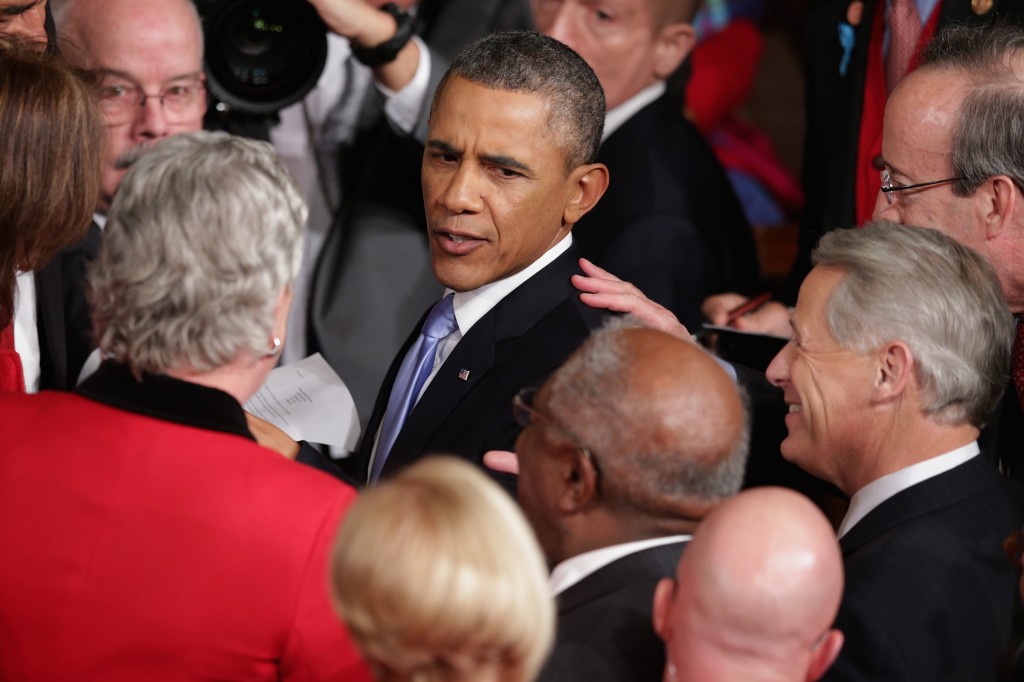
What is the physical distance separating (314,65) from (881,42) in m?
1.31

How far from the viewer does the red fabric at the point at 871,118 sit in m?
2.90

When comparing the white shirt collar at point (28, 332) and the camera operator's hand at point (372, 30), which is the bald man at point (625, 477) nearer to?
the white shirt collar at point (28, 332)

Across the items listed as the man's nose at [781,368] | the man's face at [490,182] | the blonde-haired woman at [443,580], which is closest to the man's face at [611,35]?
the man's face at [490,182]

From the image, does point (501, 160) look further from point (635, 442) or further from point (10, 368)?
point (10, 368)

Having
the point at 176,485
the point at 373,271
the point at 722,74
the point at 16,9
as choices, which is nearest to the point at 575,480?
the point at 176,485

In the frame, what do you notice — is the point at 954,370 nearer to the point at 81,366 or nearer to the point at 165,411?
the point at 165,411

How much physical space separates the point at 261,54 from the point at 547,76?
103 centimetres

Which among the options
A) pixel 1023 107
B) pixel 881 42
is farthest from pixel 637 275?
pixel 1023 107

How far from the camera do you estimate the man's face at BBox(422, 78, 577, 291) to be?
81.2 inches

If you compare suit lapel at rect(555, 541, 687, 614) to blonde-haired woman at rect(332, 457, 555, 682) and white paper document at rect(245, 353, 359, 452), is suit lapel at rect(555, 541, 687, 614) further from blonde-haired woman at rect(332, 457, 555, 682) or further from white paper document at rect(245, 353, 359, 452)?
white paper document at rect(245, 353, 359, 452)

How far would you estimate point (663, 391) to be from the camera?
4.69 ft

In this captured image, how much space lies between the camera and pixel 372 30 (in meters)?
2.83

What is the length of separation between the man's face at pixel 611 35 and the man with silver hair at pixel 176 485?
6.67ft

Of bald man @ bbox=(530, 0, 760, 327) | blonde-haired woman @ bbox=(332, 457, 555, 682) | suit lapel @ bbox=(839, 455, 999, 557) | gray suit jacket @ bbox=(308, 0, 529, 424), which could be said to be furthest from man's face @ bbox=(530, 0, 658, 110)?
blonde-haired woman @ bbox=(332, 457, 555, 682)
